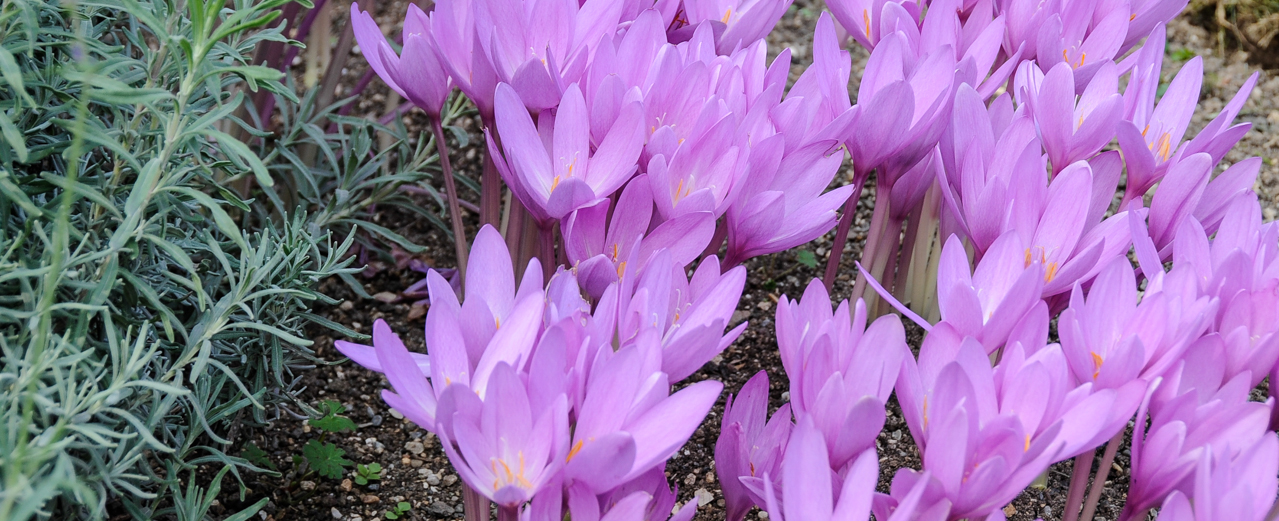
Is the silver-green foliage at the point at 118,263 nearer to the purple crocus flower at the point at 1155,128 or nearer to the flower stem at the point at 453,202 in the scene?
the flower stem at the point at 453,202

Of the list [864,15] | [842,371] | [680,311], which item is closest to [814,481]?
[842,371]

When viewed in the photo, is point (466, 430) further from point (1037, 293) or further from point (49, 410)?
point (1037, 293)

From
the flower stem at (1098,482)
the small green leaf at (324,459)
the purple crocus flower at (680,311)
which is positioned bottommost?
the small green leaf at (324,459)

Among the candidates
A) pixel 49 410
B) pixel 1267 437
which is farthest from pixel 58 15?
pixel 1267 437

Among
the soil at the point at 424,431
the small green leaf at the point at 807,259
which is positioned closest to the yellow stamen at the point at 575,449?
the soil at the point at 424,431

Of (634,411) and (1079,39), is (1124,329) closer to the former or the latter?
(634,411)
